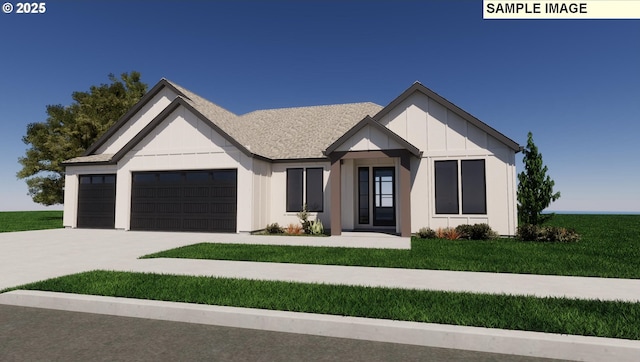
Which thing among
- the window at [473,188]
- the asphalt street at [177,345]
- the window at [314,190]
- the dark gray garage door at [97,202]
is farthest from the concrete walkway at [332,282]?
the dark gray garage door at [97,202]

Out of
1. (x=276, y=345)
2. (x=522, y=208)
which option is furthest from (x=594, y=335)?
(x=522, y=208)

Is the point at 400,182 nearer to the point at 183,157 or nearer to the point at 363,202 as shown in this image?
the point at 363,202

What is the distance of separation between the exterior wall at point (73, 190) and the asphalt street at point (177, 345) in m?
16.6

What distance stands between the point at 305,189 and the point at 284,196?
1162mm

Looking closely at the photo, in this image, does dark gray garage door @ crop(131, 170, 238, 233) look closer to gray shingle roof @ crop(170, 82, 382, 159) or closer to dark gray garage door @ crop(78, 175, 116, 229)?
dark gray garage door @ crop(78, 175, 116, 229)

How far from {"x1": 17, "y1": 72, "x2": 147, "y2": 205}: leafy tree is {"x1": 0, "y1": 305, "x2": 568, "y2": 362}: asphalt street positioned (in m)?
31.1

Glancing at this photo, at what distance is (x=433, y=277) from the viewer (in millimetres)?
7148

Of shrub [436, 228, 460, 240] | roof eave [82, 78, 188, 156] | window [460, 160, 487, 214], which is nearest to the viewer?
shrub [436, 228, 460, 240]

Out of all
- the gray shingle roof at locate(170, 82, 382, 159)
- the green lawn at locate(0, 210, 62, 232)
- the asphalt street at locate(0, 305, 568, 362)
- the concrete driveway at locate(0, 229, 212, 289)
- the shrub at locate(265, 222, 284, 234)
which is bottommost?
the asphalt street at locate(0, 305, 568, 362)

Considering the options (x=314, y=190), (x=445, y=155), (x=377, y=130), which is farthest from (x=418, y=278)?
(x=314, y=190)

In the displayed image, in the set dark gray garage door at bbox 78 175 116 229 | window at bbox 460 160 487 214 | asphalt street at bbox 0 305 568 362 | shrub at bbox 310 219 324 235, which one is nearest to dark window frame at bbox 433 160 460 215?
window at bbox 460 160 487 214

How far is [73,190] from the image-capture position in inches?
766

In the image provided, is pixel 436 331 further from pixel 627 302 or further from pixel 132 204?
pixel 132 204

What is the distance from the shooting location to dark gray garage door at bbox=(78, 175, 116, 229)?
61.8 feet
